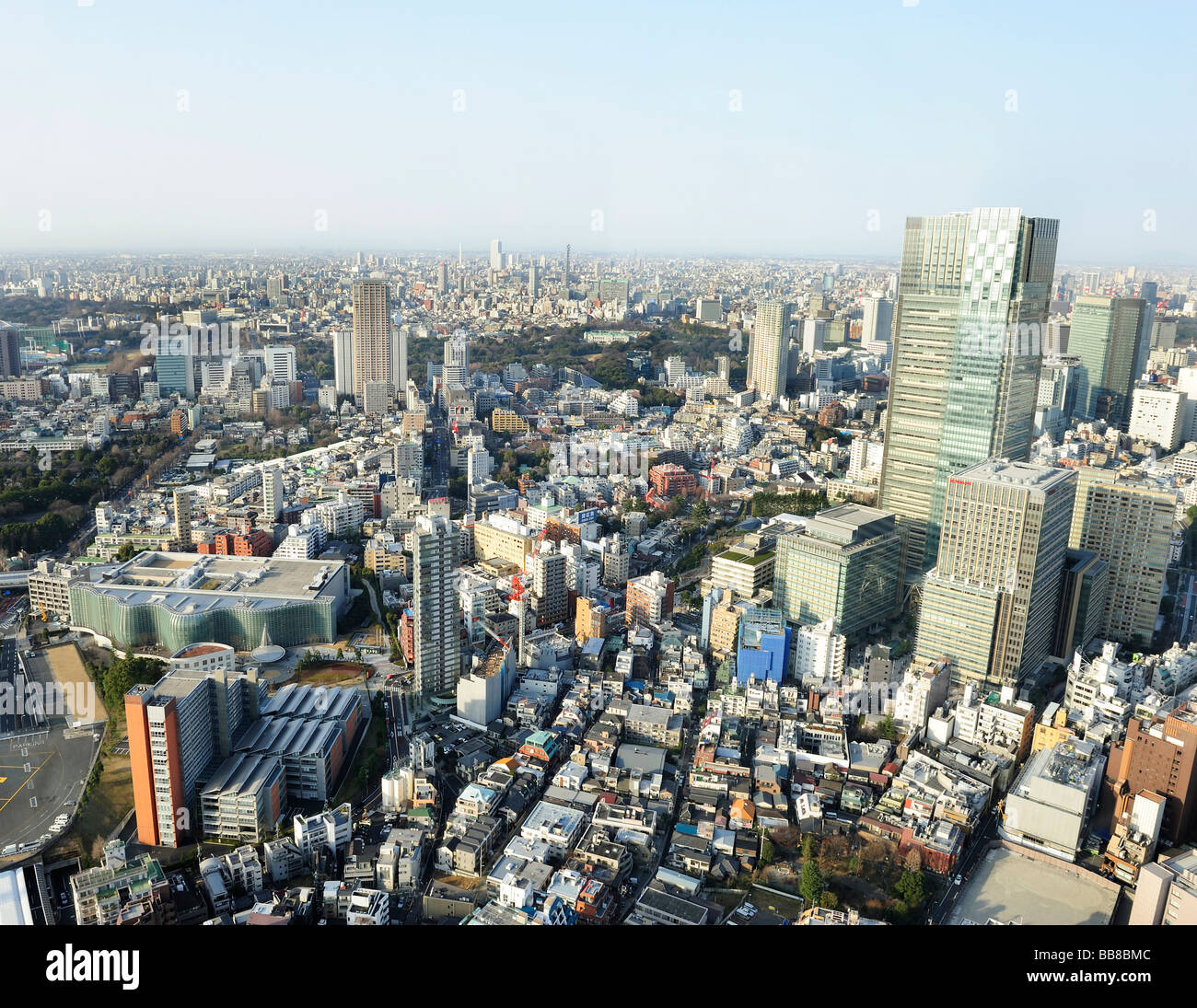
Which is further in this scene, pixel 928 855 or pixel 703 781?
pixel 703 781

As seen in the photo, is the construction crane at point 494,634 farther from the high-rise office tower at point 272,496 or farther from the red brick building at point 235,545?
the high-rise office tower at point 272,496

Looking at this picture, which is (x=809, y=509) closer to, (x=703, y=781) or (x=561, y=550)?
(x=561, y=550)

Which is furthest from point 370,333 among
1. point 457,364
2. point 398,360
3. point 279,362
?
point 279,362

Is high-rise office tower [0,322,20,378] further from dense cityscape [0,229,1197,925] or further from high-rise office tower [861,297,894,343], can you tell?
high-rise office tower [861,297,894,343]

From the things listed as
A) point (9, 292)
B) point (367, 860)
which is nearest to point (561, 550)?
point (367, 860)

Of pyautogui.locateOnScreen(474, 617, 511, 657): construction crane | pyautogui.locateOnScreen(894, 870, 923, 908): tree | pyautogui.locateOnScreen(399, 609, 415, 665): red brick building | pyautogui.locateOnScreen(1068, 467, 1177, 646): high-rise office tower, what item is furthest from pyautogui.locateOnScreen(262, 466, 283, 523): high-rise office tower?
pyautogui.locateOnScreen(1068, 467, 1177, 646): high-rise office tower

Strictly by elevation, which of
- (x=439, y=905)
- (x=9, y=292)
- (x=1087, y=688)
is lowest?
(x=439, y=905)

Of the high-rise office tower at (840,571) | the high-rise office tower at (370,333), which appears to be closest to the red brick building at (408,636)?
the high-rise office tower at (840,571)
